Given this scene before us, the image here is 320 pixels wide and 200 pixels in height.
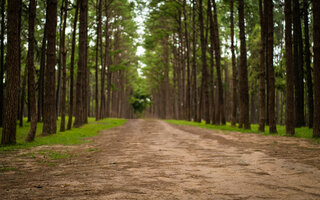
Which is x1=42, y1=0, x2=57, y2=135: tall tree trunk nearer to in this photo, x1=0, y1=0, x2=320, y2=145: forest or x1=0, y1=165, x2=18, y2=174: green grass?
x1=0, y1=0, x2=320, y2=145: forest

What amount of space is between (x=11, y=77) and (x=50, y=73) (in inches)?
163

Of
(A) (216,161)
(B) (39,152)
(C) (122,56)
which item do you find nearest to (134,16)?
(C) (122,56)

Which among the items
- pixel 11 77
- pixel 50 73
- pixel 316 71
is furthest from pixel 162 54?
pixel 11 77

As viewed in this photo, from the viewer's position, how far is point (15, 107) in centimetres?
915

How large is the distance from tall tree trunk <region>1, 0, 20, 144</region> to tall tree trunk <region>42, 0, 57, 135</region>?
3472mm

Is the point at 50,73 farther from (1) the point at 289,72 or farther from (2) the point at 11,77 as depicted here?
(1) the point at 289,72

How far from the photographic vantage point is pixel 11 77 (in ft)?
30.2

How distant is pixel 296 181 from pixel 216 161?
2.01m

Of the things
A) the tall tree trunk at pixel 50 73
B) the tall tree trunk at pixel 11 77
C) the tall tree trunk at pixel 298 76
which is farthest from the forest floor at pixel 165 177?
the tall tree trunk at pixel 298 76

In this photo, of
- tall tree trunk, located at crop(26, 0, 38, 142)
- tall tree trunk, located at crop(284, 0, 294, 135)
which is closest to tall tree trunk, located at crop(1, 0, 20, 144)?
tall tree trunk, located at crop(26, 0, 38, 142)

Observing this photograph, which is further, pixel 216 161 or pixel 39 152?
pixel 39 152

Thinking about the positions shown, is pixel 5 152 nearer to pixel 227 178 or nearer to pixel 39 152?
pixel 39 152

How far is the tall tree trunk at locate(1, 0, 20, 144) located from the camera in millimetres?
9039

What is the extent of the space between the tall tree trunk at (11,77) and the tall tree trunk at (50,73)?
3.47 m
